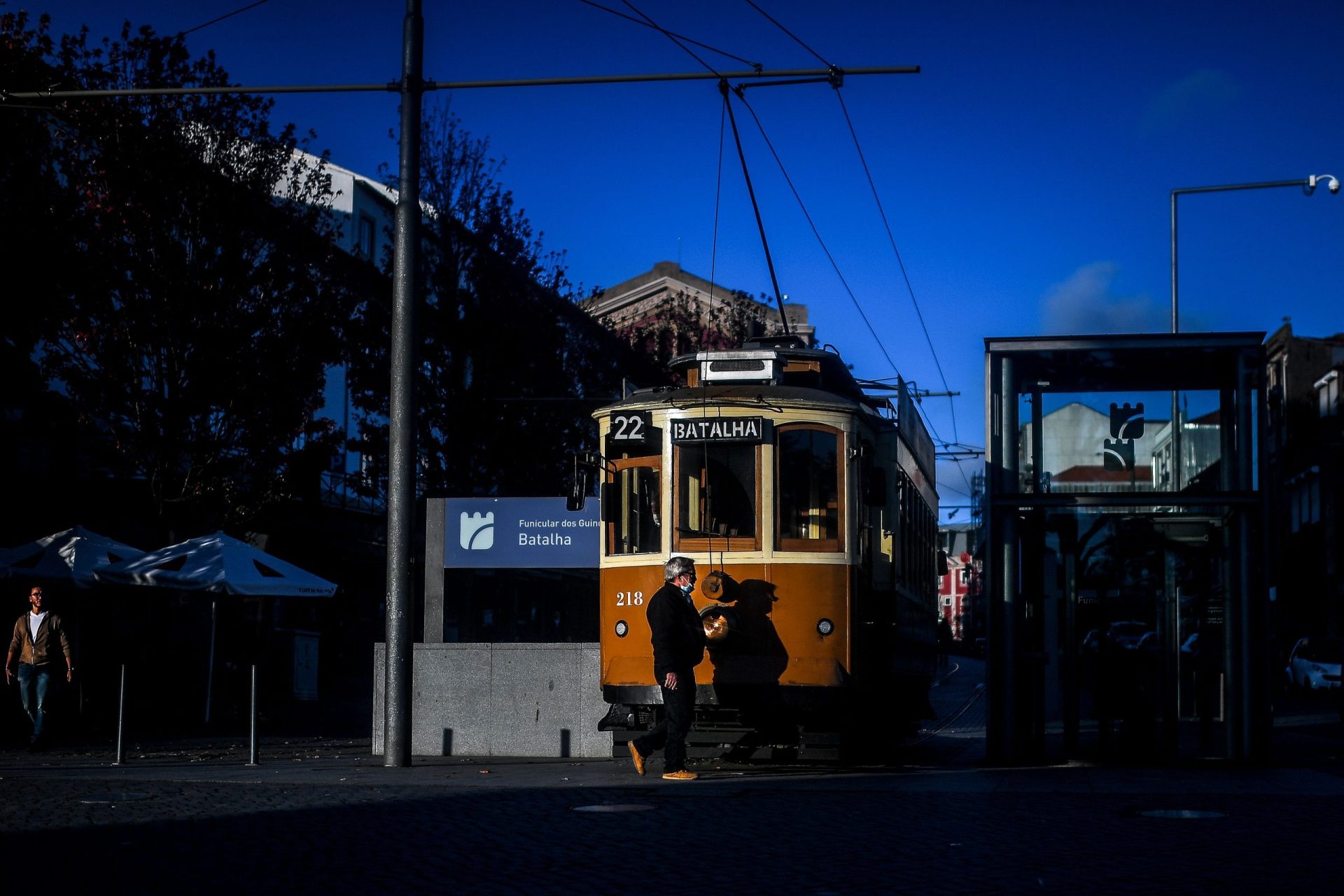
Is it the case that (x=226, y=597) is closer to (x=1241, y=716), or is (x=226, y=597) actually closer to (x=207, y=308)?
(x=207, y=308)

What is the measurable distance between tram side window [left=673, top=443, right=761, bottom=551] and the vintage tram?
12mm

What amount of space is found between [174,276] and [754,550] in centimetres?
1350

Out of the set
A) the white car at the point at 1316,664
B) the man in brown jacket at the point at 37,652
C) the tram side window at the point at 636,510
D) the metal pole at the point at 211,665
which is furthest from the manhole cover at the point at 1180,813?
the white car at the point at 1316,664

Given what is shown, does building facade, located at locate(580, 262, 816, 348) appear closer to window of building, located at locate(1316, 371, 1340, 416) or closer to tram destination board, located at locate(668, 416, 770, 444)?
tram destination board, located at locate(668, 416, 770, 444)

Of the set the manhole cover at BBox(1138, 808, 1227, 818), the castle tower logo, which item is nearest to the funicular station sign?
the manhole cover at BBox(1138, 808, 1227, 818)

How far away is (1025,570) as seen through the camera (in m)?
15.8

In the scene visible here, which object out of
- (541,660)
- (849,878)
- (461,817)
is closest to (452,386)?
(541,660)

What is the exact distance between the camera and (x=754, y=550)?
1462 centimetres

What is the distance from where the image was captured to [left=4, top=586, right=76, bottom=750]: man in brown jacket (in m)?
18.0

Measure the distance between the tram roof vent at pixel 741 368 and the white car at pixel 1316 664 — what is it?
2843 centimetres

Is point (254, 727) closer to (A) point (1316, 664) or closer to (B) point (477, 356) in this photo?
(B) point (477, 356)

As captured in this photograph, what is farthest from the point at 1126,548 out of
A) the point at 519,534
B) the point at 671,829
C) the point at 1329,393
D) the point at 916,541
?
the point at 1329,393

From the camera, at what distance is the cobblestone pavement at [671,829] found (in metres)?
8.09

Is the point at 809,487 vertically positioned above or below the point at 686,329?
below
